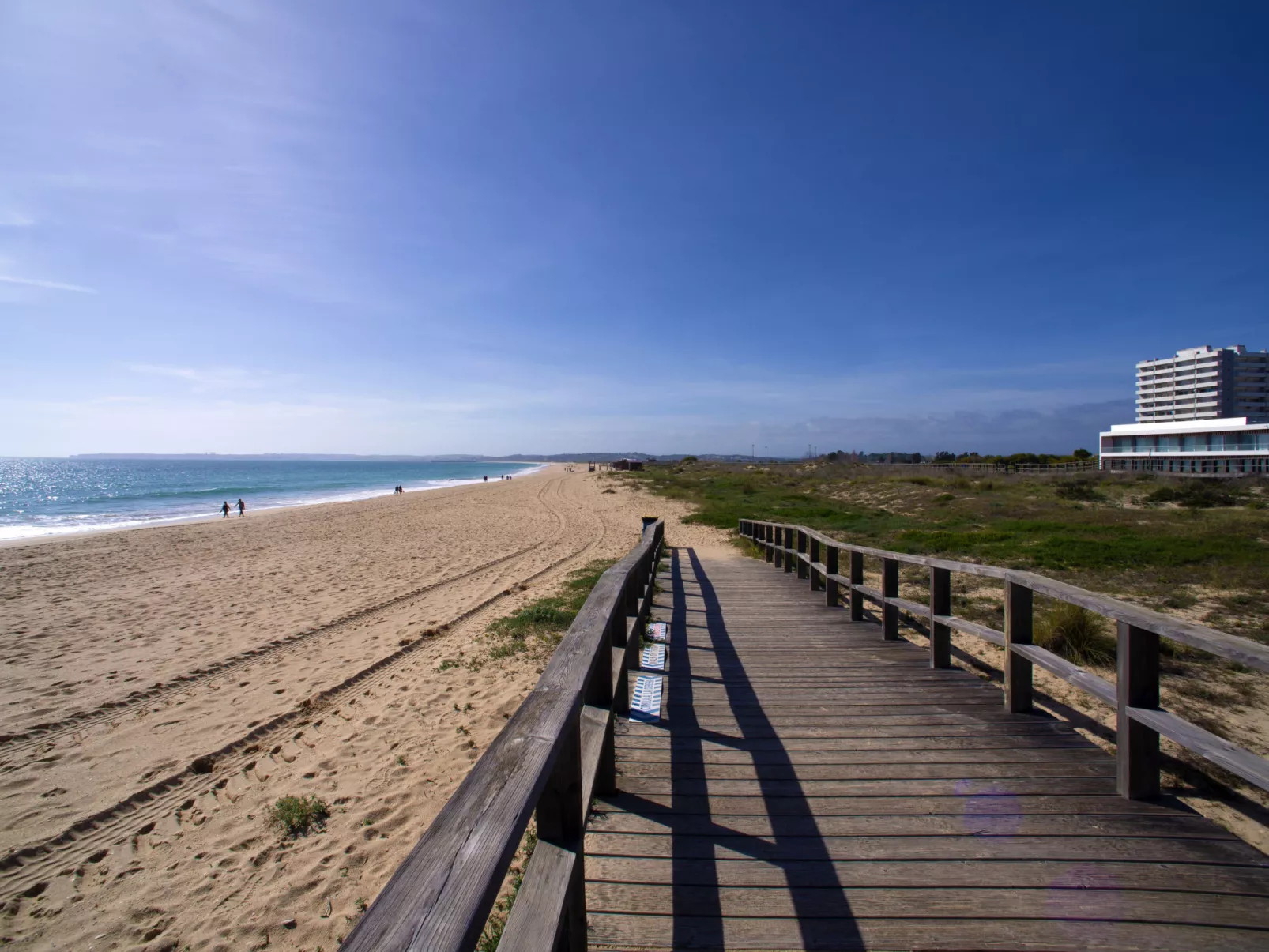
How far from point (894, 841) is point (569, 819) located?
5.66 ft

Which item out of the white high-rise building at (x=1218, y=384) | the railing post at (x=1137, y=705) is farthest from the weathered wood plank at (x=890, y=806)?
the white high-rise building at (x=1218, y=384)

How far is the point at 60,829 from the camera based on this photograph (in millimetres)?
4191

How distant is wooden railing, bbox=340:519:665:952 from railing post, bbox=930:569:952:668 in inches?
137

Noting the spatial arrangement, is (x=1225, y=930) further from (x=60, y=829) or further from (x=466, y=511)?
(x=466, y=511)

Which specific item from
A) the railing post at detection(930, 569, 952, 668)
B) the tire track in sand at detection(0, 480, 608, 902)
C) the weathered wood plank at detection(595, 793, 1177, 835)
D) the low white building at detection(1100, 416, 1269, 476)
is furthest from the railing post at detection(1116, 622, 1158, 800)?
the low white building at detection(1100, 416, 1269, 476)

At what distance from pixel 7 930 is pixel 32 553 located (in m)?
21.1

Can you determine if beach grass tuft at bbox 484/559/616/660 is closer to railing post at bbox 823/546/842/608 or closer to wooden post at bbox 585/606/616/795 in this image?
railing post at bbox 823/546/842/608

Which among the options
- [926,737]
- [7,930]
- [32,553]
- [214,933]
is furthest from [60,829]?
[32,553]

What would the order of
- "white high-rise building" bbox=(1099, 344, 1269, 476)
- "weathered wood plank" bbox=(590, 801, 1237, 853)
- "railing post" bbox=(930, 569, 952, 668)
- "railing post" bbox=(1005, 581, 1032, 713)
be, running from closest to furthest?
"weathered wood plank" bbox=(590, 801, 1237, 853) → "railing post" bbox=(1005, 581, 1032, 713) → "railing post" bbox=(930, 569, 952, 668) → "white high-rise building" bbox=(1099, 344, 1269, 476)

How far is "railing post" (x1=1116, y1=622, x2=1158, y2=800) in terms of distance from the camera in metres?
2.76

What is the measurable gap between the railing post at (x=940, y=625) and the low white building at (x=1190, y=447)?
52.6 meters

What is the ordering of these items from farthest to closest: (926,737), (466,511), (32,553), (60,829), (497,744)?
(466,511) < (32,553) < (60,829) < (926,737) < (497,744)

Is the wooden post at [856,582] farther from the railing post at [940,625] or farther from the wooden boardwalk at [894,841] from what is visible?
the wooden boardwalk at [894,841]

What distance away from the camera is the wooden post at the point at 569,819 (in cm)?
166
